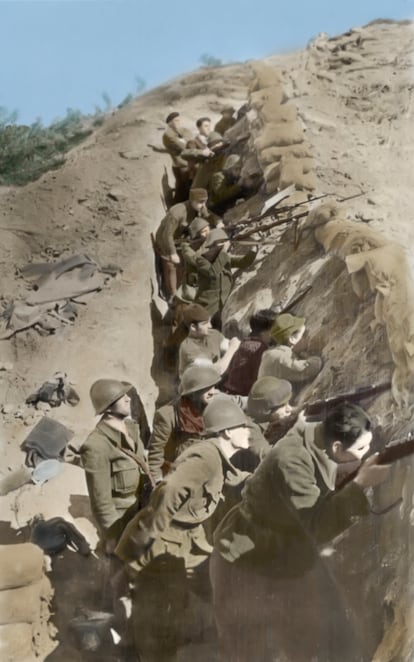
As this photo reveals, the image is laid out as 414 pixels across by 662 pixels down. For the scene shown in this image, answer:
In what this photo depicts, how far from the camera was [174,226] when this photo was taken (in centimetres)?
755

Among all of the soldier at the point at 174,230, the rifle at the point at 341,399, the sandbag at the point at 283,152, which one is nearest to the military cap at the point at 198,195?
the soldier at the point at 174,230

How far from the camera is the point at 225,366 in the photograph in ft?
23.8

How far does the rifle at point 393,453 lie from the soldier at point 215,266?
3.98 ft

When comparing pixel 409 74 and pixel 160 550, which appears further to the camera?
pixel 409 74

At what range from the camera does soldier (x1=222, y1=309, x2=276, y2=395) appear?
7.18m

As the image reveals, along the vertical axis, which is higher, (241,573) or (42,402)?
(42,402)

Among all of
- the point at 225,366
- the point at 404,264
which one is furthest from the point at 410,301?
the point at 225,366

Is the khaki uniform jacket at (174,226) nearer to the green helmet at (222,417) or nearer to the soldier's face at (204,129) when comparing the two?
the soldier's face at (204,129)

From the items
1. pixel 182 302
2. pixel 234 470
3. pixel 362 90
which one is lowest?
pixel 234 470

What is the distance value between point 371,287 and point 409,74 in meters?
1.30

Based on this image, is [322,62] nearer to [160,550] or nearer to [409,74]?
[409,74]

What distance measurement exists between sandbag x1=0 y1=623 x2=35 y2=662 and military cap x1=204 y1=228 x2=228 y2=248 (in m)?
2.31

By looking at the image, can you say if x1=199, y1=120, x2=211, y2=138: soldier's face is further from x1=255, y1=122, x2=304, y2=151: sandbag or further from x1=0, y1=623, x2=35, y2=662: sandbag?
x1=0, y1=623, x2=35, y2=662: sandbag

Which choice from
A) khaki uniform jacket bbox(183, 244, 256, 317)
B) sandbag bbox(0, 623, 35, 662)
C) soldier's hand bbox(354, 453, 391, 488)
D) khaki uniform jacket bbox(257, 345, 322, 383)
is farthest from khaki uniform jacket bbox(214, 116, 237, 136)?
sandbag bbox(0, 623, 35, 662)
